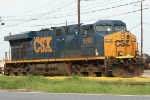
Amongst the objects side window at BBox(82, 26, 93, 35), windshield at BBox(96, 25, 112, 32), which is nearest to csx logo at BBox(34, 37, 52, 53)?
side window at BBox(82, 26, 93, 35)

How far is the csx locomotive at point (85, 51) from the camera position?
2303 centimetres

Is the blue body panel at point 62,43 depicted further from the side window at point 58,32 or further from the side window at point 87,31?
the side window at point 87,31

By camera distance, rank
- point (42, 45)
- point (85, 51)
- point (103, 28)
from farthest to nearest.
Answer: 1. point (42, 45)
2. point (85, 51)
3. point (103, 28)

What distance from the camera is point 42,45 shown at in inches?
1116

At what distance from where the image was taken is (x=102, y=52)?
23.1 meters

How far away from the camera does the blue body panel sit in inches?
932

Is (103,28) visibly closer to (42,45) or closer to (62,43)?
(62,43)

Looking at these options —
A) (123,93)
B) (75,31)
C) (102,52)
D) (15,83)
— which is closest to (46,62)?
(75,31)

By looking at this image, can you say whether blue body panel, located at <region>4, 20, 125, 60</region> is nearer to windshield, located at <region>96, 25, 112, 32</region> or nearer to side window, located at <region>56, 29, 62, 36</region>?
side window, located at <region>56, 29, 62, 36</region>

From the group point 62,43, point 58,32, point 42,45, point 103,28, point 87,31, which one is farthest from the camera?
point 42,45

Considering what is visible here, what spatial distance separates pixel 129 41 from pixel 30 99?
1293cm

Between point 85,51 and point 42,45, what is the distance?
519 cm

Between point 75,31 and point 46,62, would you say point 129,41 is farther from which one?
point 46,62

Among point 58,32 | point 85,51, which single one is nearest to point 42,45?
point 58,32
